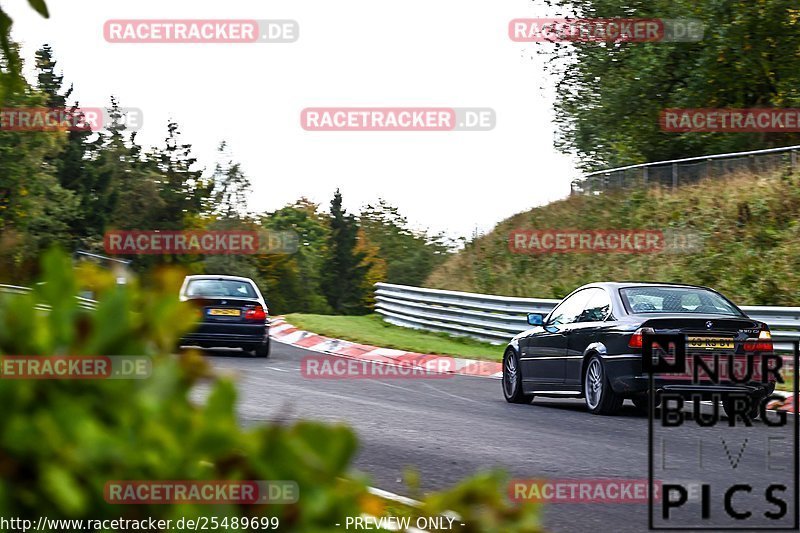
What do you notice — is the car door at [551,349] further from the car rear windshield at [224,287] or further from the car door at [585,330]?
the car rear windshield at [224,287]

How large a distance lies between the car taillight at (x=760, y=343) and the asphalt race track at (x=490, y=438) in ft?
2.52

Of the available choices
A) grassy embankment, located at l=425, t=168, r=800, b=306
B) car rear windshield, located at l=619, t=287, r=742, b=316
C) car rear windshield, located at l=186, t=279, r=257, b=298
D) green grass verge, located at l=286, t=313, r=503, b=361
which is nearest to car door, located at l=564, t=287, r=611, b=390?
car rear windshield, located at l=619, t=287, r=742, b=316

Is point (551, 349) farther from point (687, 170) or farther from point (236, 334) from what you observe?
point (687, 170)

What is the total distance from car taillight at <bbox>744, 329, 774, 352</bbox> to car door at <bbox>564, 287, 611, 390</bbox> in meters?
1.50

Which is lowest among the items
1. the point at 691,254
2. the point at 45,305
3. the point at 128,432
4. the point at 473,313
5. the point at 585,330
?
the point at 473,313

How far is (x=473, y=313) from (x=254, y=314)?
5.20 metres

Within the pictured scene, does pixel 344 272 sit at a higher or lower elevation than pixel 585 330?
higher

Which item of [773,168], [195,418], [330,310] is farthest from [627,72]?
[330,310]

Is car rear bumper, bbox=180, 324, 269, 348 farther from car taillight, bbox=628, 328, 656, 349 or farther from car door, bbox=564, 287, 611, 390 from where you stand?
car taillight, bbox=628, 328, 656, 349

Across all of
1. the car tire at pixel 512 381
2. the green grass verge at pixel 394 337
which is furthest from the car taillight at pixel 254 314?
the car tire at pixel 512 381

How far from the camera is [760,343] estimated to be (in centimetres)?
1223

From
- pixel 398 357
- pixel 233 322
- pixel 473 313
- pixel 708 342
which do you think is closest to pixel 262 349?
pixel 233 322

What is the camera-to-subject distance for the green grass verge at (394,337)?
74.1ft

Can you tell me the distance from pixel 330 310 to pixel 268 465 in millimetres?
109608
